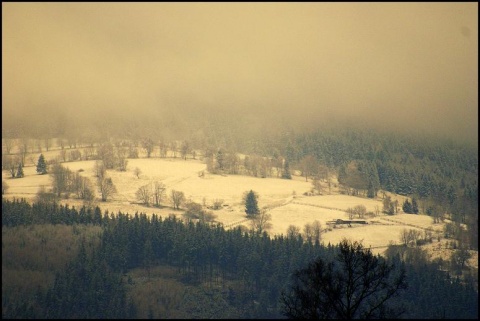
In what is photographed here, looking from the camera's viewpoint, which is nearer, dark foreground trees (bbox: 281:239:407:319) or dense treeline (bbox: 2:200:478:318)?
dark foreground trees (bbox: 281:239:407:319)

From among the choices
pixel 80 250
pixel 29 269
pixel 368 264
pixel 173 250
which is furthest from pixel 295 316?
pixel 173 250

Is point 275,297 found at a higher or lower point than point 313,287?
lower

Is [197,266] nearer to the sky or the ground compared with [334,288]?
nearer to the ground

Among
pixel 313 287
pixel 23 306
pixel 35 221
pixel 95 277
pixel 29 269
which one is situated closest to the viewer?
pixel 313 287

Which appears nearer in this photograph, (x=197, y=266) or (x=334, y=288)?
(x=334, y=288)

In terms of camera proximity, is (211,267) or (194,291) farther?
(211,267)

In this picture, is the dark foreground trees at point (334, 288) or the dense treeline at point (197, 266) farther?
the dense treeline at point (197, 266)

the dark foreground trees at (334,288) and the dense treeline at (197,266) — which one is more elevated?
the dark foreground trees at (334,288)

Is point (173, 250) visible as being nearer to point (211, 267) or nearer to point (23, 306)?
point (211, 267)
